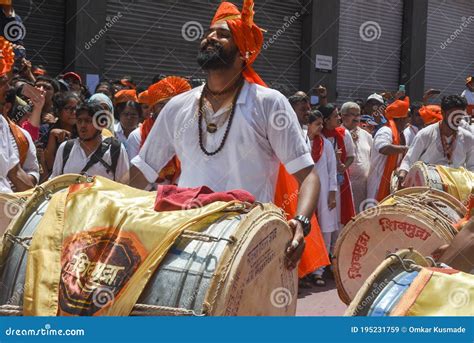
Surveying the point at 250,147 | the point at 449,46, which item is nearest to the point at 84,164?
the point at 250,147

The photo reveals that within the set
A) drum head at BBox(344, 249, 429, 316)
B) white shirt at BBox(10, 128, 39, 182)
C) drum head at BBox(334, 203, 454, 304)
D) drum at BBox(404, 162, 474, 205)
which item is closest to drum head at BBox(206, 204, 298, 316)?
drum head at BBox(344, 249, 429, 316)

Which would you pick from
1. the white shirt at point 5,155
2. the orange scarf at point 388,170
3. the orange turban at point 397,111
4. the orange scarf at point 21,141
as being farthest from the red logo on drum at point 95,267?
the orange turban at point 397,111

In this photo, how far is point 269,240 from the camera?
10.9 feet

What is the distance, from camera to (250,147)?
396 cm

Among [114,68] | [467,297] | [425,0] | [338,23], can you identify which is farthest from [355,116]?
[425,0]

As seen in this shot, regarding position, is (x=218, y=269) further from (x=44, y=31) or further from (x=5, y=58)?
(x=44, y=31)

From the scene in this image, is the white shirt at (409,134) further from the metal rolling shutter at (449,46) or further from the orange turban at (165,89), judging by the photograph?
the metal rolling shutter at (449,46)

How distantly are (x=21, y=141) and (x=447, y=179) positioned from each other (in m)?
3.52

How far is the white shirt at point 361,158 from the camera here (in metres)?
9.42

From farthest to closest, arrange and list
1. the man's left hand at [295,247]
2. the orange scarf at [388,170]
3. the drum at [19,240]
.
Result: the orange scarf at [388,170] → the man's left hand at [295,247] → the drum at [19,240]

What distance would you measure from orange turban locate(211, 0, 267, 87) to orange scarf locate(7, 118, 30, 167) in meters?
1.64

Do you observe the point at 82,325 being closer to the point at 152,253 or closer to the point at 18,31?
the point at 152,253

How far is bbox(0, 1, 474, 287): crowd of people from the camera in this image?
396 cm

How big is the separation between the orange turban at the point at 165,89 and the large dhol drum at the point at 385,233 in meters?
2.22
